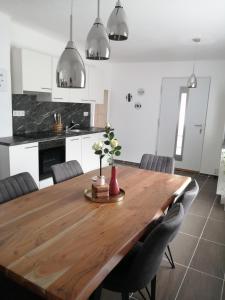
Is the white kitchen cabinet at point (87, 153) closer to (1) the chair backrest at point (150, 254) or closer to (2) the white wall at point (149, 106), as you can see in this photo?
(2) the white wall at point (149, 106)

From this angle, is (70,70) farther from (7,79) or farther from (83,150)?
(83,150)

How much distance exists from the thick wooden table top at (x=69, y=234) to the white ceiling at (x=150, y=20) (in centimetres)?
192

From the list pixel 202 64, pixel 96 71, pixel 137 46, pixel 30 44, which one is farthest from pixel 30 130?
pixel 202 64

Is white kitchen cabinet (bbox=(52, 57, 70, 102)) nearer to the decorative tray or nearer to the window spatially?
the decorative tray

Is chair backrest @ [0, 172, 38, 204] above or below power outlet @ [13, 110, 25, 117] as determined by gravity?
below

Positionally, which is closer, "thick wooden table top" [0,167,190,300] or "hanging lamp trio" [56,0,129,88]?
"thick wooden table top" [0,167,190,300]

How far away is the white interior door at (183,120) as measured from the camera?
514cm

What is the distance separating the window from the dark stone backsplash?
2.27 meters

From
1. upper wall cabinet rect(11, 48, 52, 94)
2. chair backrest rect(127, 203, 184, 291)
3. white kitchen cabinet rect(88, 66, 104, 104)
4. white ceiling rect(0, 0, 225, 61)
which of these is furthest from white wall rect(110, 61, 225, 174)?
chair backrest rect(127, 203, 184, 291)

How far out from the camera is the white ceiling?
257 centimetres

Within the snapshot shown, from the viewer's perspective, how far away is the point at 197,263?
90.9 inches

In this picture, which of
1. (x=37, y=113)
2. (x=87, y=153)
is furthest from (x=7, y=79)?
(x=87, y=153)

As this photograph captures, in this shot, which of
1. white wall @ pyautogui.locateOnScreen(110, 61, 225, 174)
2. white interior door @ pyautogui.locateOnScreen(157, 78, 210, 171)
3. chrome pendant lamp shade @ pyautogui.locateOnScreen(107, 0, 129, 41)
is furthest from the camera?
white interior door @ pyautogui.locateOnScreen(157, 78, 210, 171)

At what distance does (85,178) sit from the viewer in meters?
2.36
